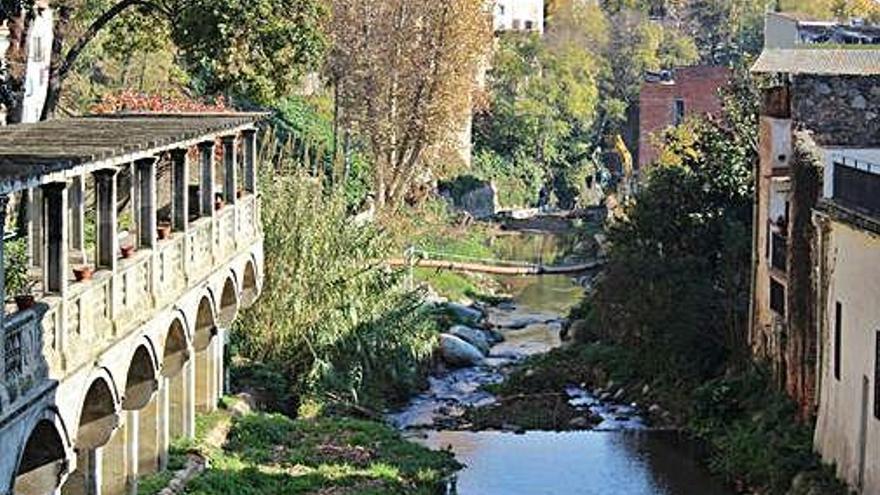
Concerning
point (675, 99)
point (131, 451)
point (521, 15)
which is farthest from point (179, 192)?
point (521, 15)

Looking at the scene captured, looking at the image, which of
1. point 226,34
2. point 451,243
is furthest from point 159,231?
point 451,243

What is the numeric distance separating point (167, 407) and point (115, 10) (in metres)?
8.90

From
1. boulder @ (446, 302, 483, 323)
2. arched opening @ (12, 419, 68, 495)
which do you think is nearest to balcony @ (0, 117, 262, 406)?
arched opening @ (12, 419, 68, 495)

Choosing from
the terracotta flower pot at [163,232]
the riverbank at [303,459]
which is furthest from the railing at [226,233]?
the terracotta flower pot at [163,232]

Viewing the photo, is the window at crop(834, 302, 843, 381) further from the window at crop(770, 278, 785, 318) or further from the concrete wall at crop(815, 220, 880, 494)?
the window at crop(770, 278, 785, 318)

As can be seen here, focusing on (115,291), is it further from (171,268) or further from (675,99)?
(675,99)

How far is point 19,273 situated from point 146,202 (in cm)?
189

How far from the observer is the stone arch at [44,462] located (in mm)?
Answer: 16391

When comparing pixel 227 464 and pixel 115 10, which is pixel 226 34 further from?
pixel 227 464

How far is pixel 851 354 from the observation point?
74.6ft

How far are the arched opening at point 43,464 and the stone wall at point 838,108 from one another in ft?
54.6

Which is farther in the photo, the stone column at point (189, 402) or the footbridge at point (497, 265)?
the footbridge at point (497, 265)

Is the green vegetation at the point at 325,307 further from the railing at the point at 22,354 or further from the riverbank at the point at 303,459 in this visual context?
the railing at the point at 22,354

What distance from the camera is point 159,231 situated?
22.5m
